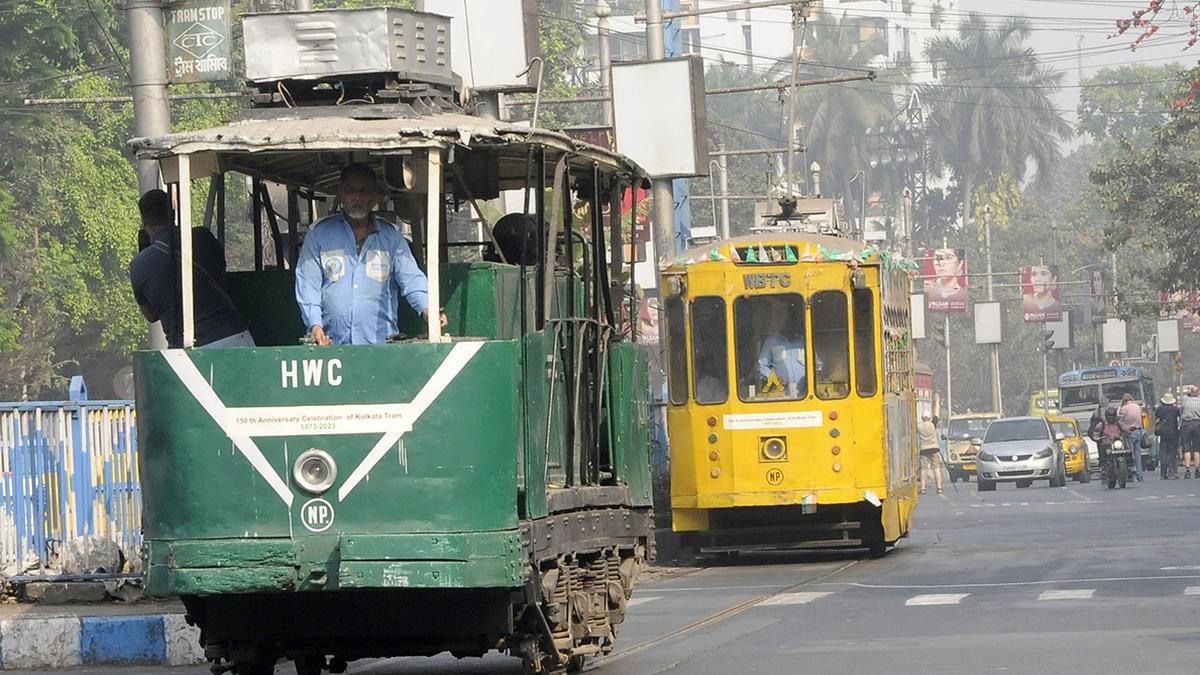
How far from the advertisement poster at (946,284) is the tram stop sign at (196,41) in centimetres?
7467

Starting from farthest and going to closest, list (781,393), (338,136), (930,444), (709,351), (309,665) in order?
(930,444) < (709,351) < (781,393) < (309,665) < (338,136)

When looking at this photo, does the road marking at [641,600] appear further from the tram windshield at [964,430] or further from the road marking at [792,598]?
the tram windshield at [964,430]

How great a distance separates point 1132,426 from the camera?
43.2 meters

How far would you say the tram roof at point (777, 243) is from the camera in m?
21.1

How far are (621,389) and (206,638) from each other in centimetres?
286

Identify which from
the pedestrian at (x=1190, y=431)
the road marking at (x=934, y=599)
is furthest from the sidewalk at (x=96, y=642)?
the pedestrian at (x=1190, y=431)

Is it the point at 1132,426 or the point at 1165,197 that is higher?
the point at 1165,197

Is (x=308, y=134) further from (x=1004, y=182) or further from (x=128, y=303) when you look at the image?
(x=1004, y=182)

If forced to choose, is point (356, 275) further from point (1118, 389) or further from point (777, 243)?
point (1118, 389)

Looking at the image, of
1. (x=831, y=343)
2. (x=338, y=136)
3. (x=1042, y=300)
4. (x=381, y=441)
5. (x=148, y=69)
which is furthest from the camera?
(x=1042, y=300)

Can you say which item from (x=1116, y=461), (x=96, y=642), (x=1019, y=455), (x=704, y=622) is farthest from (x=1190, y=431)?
(x=96, y=642)

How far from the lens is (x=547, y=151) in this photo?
1078cm

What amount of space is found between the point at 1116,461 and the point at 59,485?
1189 inches

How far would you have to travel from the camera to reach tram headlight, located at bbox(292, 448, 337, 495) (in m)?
9.78
